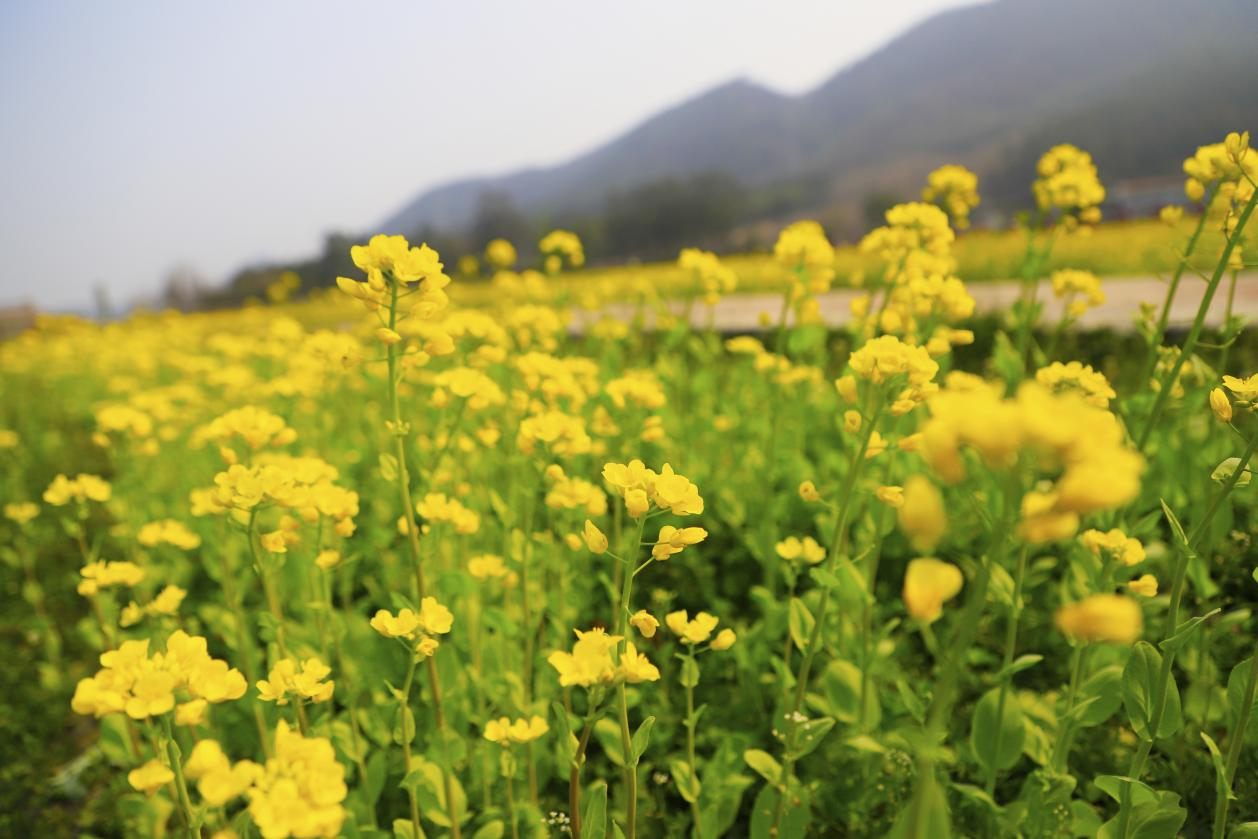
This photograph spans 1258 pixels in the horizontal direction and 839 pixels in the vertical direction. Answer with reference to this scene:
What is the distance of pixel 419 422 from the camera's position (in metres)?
3.87

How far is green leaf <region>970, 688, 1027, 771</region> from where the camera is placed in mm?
1419

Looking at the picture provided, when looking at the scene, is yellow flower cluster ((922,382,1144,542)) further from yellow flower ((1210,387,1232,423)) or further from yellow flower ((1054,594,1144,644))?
yellow flower ((1210,387,1232,423))

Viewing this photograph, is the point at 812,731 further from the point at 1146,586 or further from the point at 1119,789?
the point at 1146,586

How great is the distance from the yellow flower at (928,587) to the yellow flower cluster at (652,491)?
41cm

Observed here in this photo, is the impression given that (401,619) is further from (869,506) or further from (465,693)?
(869,506)

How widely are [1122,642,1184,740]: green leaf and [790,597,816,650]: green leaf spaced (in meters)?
0.58

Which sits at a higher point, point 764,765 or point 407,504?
point 407,504

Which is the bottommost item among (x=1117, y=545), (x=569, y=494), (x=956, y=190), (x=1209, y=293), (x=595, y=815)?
(x=595, y=815)

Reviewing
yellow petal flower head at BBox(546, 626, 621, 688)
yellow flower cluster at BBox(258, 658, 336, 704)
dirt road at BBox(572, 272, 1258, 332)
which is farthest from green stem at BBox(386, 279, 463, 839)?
dirt road at BBox(572, 272, 1258, 332)

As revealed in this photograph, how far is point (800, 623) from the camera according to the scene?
5.01 ft

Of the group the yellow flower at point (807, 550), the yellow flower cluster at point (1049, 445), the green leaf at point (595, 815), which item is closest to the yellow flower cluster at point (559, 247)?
the yellow flower at point (807, 550)

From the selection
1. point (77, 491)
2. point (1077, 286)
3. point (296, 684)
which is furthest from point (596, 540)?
point (1077, 286)

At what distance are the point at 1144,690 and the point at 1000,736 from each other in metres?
0.33

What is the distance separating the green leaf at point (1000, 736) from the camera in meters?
1.42
